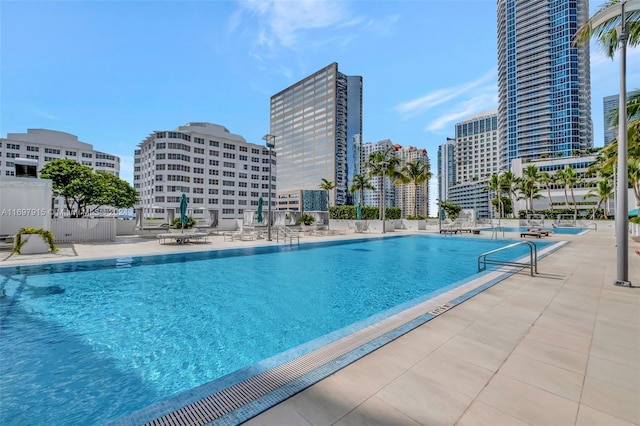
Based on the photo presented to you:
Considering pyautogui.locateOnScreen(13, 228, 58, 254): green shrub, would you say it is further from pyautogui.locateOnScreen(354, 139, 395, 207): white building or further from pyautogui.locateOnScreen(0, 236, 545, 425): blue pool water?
pyautogui.locateOnScreen(354, 139, 395, 207): white building

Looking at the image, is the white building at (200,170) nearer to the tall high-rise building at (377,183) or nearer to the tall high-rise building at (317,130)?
the tall high-rise building at (317,130)

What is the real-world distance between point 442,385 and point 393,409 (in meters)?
0.67

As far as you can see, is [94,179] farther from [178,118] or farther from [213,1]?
[178,118]

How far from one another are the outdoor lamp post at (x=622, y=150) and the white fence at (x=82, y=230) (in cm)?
2204

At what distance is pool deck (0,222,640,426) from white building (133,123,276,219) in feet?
187

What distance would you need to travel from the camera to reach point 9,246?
12.9 metres

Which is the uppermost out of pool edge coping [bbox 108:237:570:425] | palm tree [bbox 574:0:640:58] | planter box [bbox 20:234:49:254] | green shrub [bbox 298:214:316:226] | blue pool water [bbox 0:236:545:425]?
palm tree [bbox 574:0:640:58]

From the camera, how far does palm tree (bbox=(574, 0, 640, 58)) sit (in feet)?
22.5

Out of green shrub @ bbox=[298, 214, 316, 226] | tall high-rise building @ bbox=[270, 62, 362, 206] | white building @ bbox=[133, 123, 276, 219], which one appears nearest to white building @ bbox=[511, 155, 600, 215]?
tall high-rise building @ bbox=[270, 62, 362, 206]

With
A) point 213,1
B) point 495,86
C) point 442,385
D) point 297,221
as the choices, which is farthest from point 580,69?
point 442,385

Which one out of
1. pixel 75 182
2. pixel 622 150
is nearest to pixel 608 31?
pixel 622 150

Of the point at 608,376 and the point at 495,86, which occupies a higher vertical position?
the point at 495,86

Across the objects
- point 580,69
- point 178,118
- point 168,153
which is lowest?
point 168,153

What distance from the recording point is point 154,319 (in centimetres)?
539
